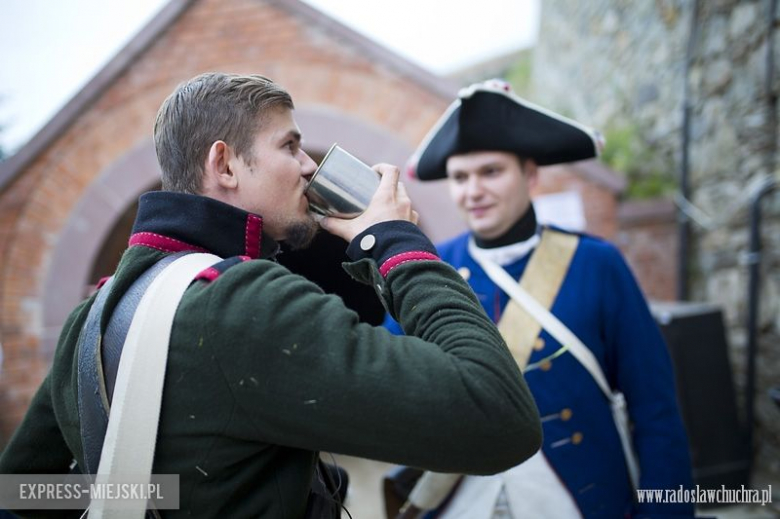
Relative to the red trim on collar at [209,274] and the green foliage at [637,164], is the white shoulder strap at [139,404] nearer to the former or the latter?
the red trim on collar at [209,274]

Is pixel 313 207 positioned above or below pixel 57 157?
above

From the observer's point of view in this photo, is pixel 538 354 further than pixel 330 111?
No

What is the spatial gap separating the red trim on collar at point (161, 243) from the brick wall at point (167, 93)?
166 inches

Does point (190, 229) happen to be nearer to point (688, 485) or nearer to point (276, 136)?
point (276, 136)

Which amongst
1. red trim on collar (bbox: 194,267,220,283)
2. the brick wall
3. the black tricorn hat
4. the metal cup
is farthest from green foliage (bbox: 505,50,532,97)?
red trim on collar (bbox: 194,267,220,283)

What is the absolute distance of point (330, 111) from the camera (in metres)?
5.21

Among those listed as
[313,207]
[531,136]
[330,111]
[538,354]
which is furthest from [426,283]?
[330,111]

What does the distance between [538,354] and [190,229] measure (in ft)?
4.07

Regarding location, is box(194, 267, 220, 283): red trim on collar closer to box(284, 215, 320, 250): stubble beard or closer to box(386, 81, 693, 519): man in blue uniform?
box(284, 215, 320, 250): stubble beard

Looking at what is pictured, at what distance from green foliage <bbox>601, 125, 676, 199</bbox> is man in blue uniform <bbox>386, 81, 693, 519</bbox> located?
323cm

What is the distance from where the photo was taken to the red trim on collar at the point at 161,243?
3.69ft

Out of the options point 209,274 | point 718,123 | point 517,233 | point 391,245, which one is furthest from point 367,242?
point 718,123

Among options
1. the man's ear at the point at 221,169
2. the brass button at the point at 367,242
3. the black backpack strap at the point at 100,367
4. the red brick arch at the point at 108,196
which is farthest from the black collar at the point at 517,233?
the red brick arch at the point at 108,196

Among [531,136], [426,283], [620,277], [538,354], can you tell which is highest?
[531,136]
